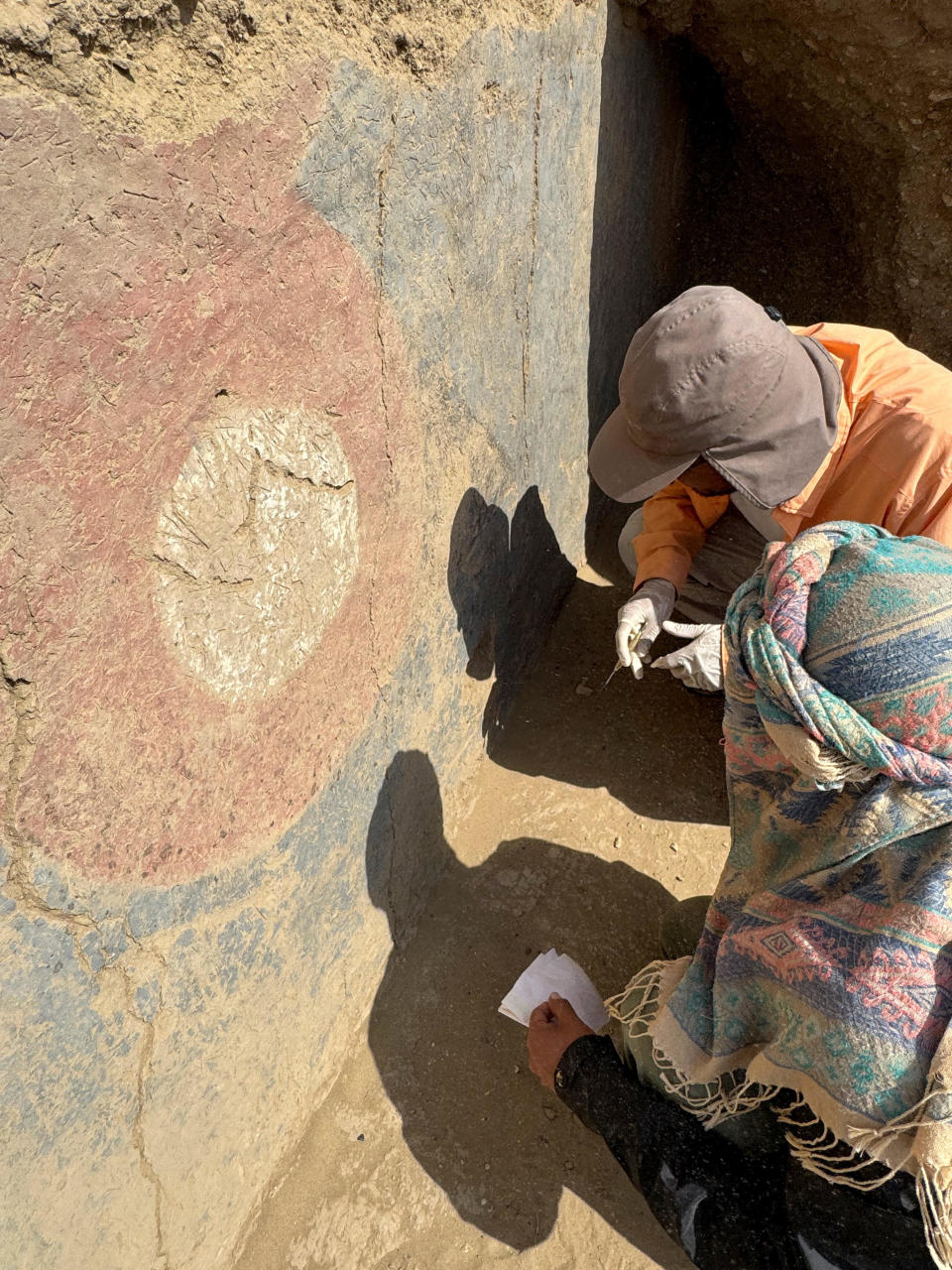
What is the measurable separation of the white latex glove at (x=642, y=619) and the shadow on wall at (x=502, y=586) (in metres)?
0.29

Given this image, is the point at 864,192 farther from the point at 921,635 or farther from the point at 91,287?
the point at 91,287

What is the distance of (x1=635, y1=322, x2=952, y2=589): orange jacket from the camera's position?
1.59m

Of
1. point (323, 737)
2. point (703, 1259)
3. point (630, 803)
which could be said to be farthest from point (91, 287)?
point (630, 803)

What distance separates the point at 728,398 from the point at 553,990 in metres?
1.15

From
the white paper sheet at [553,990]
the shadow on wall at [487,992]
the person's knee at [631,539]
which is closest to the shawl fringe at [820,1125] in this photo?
the white paper sheet at [553,990]

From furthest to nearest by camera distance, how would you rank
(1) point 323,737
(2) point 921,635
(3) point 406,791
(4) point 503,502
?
(4) point 503,502 → (3) point 406,791 → (1) point 323,737 → (2) point 921,635

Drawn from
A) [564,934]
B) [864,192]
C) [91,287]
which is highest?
[91,287]

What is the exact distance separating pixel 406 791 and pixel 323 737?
1.28 feet

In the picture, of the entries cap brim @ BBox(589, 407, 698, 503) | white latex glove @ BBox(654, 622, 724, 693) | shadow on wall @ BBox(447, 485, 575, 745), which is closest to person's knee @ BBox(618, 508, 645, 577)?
shadow on wall @ BBox(447, 485, 575, 745)

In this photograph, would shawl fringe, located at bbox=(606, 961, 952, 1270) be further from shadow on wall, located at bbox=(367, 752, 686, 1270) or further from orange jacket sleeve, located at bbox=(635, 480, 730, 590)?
orange jacket sleeve, located at bbox=(635, 480, 730, 590)

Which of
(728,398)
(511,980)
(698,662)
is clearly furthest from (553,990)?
(728,398)

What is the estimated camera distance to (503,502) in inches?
75.7

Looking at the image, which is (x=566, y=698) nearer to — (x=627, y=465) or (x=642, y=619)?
(x=642, y=619)

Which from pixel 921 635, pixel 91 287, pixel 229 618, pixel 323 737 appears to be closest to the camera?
pixel 91 287
